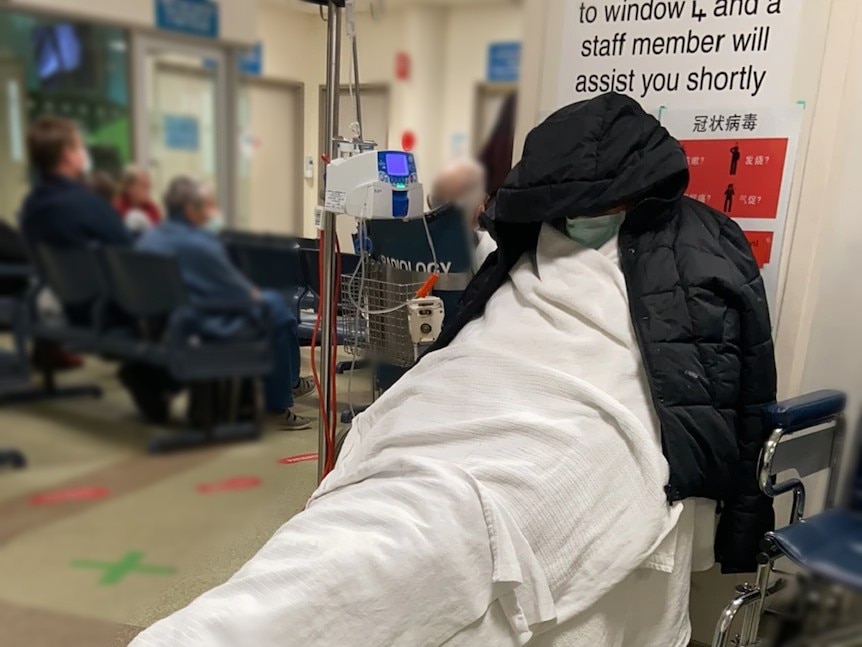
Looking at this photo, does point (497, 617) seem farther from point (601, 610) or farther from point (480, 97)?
point (480, 97)

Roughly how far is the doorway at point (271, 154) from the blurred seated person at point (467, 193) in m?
0.25

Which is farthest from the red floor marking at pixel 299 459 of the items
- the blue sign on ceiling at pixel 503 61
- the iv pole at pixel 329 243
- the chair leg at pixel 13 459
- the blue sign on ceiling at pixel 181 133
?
the chair leg at pixel 13 459

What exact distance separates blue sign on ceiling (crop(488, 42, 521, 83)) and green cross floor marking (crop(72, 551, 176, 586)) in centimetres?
162

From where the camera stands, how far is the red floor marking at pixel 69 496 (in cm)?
217

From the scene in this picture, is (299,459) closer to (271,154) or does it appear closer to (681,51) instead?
(271,154)

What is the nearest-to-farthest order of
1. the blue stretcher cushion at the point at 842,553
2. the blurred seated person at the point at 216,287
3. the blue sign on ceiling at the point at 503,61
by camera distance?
1. the blue stretcher cushion at the point at 842,553
2. the blue sign on ceiling at the point at 503,61
3. the blurred seated person at the point at 216,287

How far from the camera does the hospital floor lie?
1.68 m

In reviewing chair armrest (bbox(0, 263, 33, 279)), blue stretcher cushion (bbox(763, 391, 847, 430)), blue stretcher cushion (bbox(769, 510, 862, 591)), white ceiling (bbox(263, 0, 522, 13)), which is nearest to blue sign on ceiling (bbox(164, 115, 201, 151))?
white ceiling (bbox(263, 0, 522, 13))

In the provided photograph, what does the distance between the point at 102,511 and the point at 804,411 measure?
2.03 meters

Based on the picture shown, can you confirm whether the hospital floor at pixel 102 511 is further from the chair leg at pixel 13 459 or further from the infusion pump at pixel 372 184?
the infusion pump at pixel 372 184

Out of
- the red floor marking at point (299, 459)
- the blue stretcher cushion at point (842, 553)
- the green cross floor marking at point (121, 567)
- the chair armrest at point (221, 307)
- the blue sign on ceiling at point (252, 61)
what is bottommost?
the green cross floor marking at point (121, 567)

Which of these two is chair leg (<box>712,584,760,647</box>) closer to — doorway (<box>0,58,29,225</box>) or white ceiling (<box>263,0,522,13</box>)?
white ceiling (<box>263,0,522,13</box>)

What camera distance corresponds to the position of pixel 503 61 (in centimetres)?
90

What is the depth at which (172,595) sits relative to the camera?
1.29 metres
